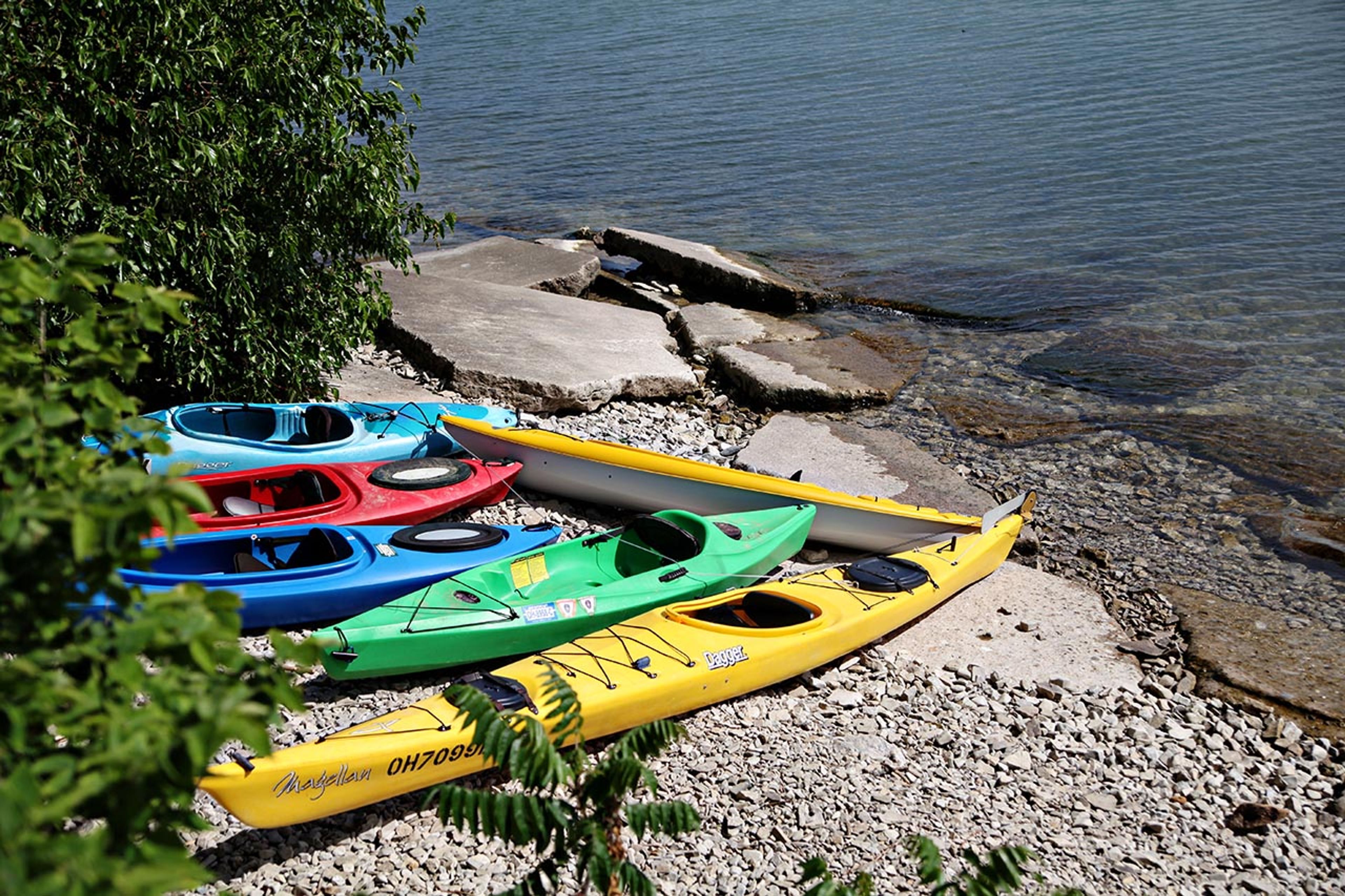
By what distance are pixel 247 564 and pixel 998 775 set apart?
14.9 feet

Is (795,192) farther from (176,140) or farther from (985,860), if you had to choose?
(985,860)

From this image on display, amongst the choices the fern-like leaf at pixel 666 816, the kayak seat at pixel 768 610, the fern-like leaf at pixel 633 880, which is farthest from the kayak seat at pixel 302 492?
the fern-like leaf at pixel 633 880

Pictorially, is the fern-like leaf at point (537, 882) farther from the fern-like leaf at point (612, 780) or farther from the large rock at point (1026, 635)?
the large rock at point (1026, 635)

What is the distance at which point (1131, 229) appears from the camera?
15258 millimetres

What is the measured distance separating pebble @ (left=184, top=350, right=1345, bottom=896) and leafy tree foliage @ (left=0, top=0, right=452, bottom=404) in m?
2.95

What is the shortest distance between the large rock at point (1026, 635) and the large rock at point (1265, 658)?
50 centimetres

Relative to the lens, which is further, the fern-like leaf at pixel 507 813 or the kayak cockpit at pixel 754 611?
the kayak cockpit at pixel 754 611

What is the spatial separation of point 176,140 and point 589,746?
503cm

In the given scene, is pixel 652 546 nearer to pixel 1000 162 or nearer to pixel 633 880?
pixel 633 880

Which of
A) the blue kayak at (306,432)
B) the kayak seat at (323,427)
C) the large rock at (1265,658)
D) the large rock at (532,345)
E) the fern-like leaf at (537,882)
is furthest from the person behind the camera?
the large rock at (532,345)

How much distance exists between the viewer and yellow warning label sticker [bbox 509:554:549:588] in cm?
698

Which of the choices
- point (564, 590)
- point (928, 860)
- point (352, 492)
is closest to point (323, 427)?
point (352, 492)

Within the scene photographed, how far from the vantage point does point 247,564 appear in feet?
22.2

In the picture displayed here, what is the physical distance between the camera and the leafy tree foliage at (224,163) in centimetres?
698
